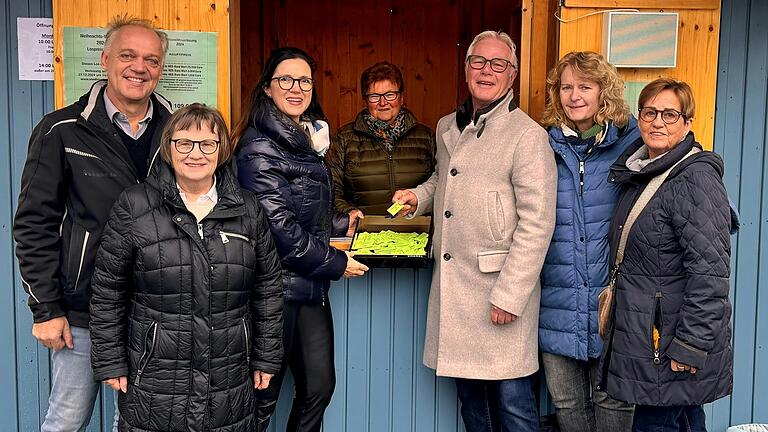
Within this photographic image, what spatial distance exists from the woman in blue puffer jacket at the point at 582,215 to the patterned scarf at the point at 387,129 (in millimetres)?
1172

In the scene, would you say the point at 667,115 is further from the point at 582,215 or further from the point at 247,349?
the point at 247,349

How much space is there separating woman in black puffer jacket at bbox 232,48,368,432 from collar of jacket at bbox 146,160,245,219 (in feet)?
0.53

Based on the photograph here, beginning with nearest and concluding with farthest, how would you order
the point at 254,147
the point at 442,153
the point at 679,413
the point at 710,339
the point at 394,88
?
1. the point at 710,339
2. the point at 679,413
3. the point at 254,147
4. the point at 442,153
5. the point at 394,88

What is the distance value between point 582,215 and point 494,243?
0.32 meters

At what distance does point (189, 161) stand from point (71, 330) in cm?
72

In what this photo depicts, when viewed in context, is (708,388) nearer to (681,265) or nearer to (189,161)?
(681,265)

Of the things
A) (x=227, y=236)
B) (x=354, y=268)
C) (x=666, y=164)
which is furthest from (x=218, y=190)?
(x=666, y=164)

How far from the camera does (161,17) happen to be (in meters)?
2.91

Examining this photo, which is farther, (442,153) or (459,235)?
(442,153)

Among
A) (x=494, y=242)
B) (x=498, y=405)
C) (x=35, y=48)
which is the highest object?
(x=35, y=48)

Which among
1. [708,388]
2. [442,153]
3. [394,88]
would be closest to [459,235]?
[442,153]

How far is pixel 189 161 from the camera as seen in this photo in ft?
7.70

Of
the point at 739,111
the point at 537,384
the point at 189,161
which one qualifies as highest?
the point at 739,111

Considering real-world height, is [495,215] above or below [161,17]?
below
